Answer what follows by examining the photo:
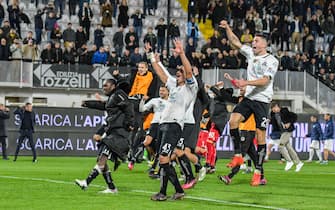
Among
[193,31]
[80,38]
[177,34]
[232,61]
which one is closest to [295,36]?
[193,31]

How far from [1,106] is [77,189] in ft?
56.4

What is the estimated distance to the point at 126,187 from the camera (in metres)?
17.7

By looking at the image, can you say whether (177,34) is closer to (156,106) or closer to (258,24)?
(258,24)

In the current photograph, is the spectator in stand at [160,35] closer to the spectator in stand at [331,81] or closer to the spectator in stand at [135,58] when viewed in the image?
the spectator in stand at [135,58]

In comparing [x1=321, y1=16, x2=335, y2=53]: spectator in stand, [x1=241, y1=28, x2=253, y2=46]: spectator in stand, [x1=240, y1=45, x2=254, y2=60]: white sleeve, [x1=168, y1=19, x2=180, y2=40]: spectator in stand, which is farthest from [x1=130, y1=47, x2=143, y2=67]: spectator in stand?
[x1=240, y1=45, x2=254, y2=60]: white sleeve

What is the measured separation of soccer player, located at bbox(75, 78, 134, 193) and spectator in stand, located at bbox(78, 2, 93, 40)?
27234 mm

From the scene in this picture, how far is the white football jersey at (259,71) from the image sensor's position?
1809 centimetres

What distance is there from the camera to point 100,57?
39469 millimetres

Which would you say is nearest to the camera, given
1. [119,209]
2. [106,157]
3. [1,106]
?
[119,209]

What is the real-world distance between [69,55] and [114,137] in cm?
2419

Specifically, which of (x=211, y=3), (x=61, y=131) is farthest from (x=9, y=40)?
(x=211, y=3)

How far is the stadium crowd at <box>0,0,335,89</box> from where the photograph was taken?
39.7 metres

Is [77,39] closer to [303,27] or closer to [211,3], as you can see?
[211,3]

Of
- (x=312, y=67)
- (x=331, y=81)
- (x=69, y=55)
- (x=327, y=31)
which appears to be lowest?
(x=331, y=81)
